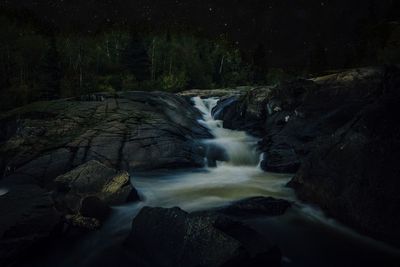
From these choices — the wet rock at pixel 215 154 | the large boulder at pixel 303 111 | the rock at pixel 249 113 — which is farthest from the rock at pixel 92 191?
the rock at pixel 249 113

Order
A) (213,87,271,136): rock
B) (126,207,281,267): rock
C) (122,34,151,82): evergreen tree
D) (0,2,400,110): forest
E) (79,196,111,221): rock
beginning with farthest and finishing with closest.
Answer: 1. (122,34,151,82): evergreen tree
2. (0,2,400,110): forest
3. (213,87,271,136): rock
4. (79,196,111,221): rock
5. (126,207,281,267): rock

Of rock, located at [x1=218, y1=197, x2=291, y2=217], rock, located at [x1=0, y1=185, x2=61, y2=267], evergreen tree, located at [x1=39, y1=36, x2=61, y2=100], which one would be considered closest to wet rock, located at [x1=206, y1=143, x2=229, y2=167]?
rock, located at [x1=218, y1=197, x2=291, y2=217]

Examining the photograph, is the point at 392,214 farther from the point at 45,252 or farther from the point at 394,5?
the point at 394,5

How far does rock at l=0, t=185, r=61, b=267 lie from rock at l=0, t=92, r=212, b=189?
11.3 ft

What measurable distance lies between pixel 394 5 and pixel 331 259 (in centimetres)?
6104

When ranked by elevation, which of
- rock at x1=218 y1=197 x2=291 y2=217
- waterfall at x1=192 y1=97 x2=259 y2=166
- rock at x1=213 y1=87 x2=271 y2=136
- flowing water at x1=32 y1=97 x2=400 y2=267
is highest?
rock at x1=213 y1=87 x2=271 y2=136

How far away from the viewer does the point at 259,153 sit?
17.5m

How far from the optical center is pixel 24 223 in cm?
820

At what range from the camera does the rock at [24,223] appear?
761 centimetres

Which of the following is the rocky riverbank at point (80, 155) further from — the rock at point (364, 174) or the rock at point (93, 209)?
the rock at point (364, 174)

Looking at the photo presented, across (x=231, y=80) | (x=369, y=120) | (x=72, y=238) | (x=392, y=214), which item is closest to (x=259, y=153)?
(x=369, y=120)

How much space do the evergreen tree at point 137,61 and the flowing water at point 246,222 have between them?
44.2 m

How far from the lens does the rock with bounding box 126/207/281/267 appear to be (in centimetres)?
660

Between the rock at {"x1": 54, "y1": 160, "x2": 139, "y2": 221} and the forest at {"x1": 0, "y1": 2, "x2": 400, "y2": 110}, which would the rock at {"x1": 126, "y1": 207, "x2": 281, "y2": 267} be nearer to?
the rock at {"x1": 54, "y1": 160, "x2": 139, "y2": 221}
